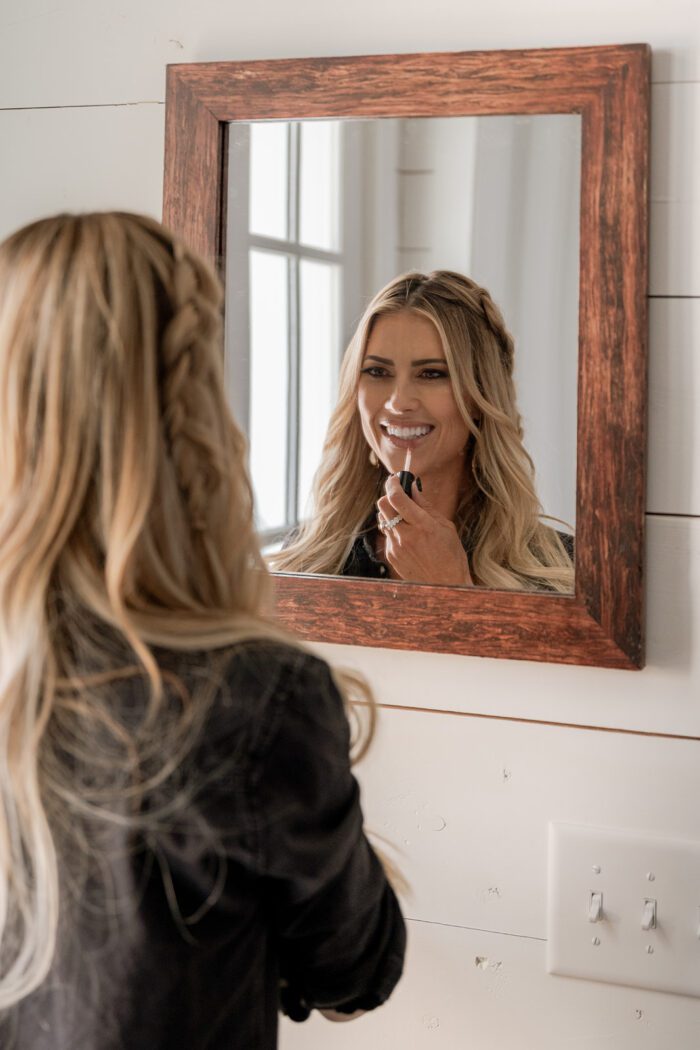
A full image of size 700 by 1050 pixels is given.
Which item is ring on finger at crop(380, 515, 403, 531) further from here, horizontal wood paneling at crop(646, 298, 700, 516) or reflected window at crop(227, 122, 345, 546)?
horizontal wood paneling at crop(646, 298, 700, 516)

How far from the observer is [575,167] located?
978 millimetres

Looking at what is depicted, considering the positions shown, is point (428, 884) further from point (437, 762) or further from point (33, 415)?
point (33, 415)

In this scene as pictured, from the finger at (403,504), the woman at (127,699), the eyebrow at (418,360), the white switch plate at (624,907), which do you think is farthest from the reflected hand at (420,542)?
the woman at (127,699)

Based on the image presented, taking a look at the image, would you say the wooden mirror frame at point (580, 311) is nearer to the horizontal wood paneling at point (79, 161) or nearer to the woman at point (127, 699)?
the horizontal wood paneling at point (79, 161)

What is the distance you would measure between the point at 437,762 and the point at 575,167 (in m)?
0.58

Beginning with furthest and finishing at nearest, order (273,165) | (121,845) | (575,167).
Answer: (273,165) < (575,167) < (121,845)

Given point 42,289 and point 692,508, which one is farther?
point 692,508

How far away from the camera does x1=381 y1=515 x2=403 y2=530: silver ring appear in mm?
1061

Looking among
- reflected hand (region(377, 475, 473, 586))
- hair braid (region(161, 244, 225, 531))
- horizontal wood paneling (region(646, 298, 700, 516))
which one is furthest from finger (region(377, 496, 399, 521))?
hair braid (region(161, 244, 225, 531))

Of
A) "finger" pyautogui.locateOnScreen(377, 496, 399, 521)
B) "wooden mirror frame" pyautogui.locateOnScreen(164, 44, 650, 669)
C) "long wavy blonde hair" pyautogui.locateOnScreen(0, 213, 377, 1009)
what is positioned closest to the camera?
"long wavy blonde hair" pyautogui.locateOnScreen(0, 213, 377, 1009)

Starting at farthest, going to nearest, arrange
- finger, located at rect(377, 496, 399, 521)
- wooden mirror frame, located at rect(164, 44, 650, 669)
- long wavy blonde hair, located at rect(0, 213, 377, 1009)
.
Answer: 1. finger, located at rect(377, 496, 399, 521)
2. wooden mirror frame, located at rect(164, 44, 650, 669)
3. long wavy blonde hair, located at rect(0, 213, 377, 1009)

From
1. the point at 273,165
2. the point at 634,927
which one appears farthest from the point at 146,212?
the point at 634,927

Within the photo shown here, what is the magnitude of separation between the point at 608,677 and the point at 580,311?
1.12ft

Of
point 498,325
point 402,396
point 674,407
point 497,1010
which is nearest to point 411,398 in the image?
point 402,396
